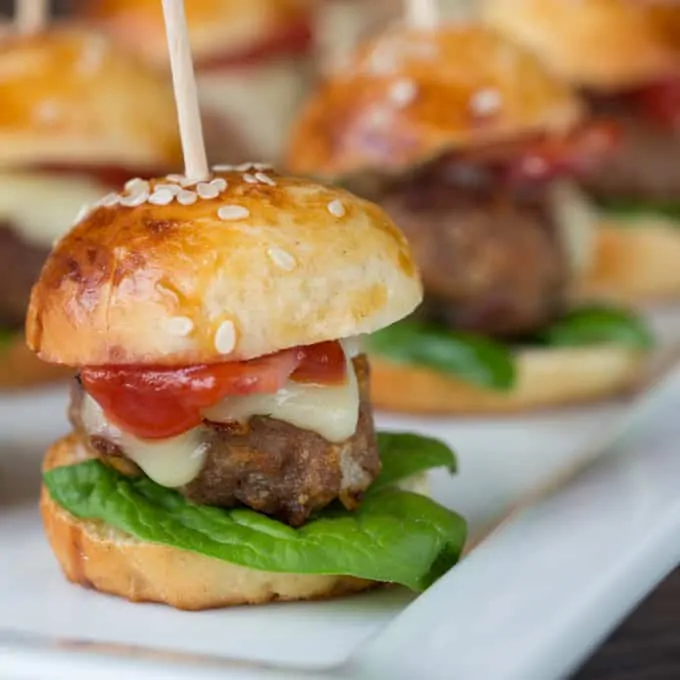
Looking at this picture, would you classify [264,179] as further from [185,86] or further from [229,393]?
[229,393]

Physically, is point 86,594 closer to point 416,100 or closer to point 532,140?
point 416,100

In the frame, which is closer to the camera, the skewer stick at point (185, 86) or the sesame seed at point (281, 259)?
the sesame seed at point (281, 259)

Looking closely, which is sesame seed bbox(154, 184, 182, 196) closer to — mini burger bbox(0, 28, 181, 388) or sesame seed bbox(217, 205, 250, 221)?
sesame seed bbox(217, 205, 250, 221)

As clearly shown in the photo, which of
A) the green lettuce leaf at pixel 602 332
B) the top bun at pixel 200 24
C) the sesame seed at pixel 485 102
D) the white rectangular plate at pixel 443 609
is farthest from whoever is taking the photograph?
the top bun at pixel 200 24

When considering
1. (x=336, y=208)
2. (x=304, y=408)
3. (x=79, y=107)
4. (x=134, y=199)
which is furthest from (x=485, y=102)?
(x=304, y=408)

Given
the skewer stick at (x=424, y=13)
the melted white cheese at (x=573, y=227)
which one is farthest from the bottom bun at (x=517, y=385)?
the skewer stick at (x=424, y=13)

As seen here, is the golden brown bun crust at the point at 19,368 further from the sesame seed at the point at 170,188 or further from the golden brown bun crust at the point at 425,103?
the sesame seed at the point at 170,188

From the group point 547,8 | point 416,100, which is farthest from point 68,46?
point 547,8
